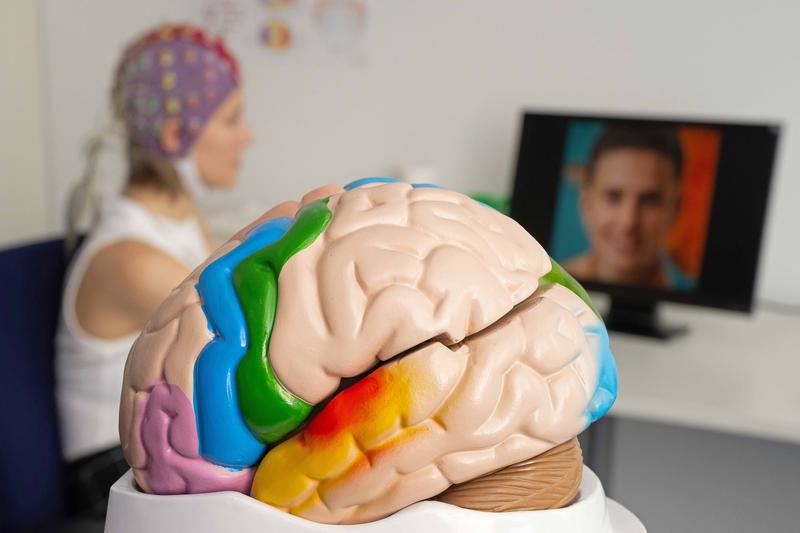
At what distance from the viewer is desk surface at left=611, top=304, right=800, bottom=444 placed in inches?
67.1

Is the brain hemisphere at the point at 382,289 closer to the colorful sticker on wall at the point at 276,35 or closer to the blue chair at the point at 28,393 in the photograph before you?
the blue chair at the point at 28,393

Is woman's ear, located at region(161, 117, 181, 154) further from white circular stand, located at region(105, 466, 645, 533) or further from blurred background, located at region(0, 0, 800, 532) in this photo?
white circular stand, located at region(105, 466, 645, 533)

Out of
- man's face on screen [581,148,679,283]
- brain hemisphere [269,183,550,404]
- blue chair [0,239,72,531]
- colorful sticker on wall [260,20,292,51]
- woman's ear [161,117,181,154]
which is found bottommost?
blue chair [0,239,72,531]

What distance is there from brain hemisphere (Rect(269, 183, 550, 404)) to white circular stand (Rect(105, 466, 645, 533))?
0.29 feet

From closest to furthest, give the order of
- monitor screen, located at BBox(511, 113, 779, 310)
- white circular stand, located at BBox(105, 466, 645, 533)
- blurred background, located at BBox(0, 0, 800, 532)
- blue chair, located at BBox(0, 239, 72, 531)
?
1. white circular stand, located at BBox(105, 466, 645, 533)
2. blue chair, located at BBox(0, 239, 72, 531)
3. monitor screen, located at BBox(511, 113, 779, 310)
4. blurred background, located at BBox(0, 0, 800, 532)

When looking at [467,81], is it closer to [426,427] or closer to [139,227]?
[139,227]

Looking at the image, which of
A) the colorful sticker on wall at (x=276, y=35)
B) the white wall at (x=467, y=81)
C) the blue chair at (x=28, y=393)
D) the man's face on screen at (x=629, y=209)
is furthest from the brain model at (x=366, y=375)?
the colorful sticker on wall at (x=276, y=35)

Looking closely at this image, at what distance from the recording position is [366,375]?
2.28 ft

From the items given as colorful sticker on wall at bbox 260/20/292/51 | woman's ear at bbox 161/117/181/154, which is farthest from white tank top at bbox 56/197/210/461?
colorful sticker on wall at bbox 260/20/292/51

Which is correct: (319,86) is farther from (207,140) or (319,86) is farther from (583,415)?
(583,415)

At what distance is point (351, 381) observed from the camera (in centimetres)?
70

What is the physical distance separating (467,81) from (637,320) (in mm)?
823

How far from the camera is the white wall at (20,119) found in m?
3.00

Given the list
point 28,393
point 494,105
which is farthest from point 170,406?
point 494,105
